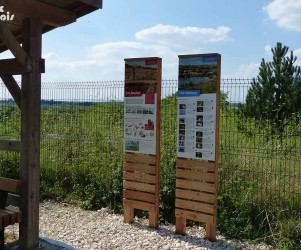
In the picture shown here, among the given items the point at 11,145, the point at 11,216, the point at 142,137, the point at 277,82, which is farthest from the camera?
the point at 277,82

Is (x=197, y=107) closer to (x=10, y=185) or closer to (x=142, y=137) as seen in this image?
(x=142, y=137)

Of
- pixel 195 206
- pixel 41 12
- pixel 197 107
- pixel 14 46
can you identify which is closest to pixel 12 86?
pixel 14 46

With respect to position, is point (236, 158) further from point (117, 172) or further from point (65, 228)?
point (65, 228)

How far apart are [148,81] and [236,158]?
1705 millimetres

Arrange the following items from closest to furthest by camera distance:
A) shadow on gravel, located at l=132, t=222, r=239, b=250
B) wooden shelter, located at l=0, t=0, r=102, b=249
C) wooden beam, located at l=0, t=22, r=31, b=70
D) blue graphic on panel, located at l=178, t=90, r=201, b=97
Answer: wooden beam, located at l=0, t=22, r=31, b=70 < wooden shelter, located at l=0, t=0, r=102, b=249 < shadow on gravel, located at l=132, t=222, r=239, b=250 < blue graphic on panel, located at l=178, t=90, r=201, b=97

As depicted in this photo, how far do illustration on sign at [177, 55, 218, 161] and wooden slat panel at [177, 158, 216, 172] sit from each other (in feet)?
0.20

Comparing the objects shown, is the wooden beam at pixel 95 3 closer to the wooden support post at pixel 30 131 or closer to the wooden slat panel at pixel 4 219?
the wooden support post at pixel 30 131

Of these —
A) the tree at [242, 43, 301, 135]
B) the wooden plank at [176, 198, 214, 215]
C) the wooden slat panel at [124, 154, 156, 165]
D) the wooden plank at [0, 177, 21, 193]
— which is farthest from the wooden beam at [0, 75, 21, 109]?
the tree at [242, 43, 301, 135]

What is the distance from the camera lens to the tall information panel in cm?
514

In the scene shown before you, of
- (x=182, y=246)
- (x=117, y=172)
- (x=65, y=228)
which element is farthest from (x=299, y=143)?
(x=65, y=228)

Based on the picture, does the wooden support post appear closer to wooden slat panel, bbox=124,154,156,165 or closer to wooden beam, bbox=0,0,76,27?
wooden beam, bbox=0,0,76,27

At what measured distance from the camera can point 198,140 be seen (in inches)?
208

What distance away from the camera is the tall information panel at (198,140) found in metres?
5.14

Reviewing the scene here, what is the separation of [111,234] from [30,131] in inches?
82.1
